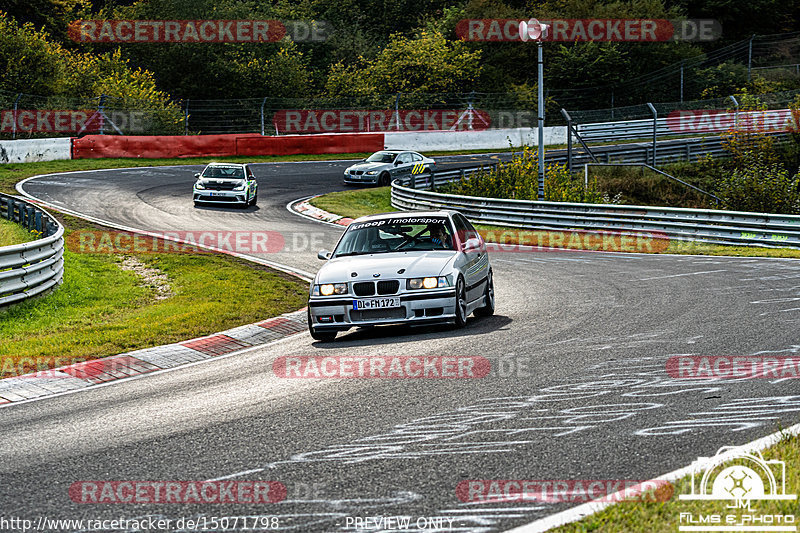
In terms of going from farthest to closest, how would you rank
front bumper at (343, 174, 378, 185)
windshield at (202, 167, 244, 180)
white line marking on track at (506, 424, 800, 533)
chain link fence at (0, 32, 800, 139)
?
chain link fence at (0, 32, 800, 139) → front bumper at (343, 174, 378, 185) → windshield at (202, 167, 244, 180) → white line marking on track at (506, 424, 800, 533)

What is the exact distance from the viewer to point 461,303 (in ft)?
36.9

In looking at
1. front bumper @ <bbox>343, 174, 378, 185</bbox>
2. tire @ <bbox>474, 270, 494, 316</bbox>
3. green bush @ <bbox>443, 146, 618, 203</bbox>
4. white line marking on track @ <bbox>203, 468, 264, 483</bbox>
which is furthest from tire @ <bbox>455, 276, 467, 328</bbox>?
front bumper @ <bbox>343, 174, 378, 185</bbox>

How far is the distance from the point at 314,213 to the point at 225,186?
279 centimetres

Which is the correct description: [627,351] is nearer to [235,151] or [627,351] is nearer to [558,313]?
[558,313]

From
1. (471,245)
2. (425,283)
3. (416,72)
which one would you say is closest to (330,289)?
(425,283)

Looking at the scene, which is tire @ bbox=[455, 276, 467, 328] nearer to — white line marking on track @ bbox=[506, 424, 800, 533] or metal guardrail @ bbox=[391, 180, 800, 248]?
white line marking on track @ bbox=[506, 424, 800, 533]

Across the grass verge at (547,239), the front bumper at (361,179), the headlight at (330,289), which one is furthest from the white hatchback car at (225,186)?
the headlight at (330,289)

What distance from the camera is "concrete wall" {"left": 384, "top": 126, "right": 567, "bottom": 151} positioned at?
43438 mm

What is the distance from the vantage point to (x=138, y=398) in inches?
330

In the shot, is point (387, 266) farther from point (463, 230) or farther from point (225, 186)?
point (225, 186)

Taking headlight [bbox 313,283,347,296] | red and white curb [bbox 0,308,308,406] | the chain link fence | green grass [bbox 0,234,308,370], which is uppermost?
the chain link fence

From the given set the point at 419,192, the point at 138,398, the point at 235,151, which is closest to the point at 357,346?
the point at 138,398

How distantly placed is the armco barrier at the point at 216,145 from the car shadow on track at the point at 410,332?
2951 centimetres

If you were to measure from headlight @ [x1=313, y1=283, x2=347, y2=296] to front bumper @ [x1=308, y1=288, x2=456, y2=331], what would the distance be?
64mm
